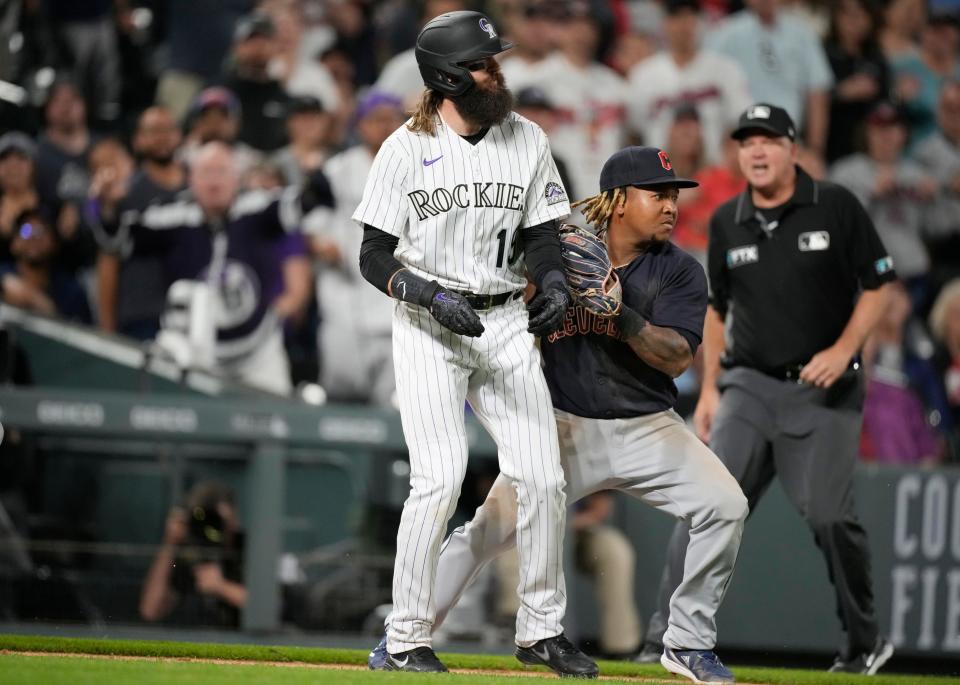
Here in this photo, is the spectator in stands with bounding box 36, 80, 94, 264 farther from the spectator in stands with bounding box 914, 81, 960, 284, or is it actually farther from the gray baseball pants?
the spectator in stands with bounding box 914, 81, 960, 284

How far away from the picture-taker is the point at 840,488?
5.09 m

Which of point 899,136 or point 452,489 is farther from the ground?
point 899,136

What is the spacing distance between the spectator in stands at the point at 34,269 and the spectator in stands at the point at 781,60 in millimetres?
4634

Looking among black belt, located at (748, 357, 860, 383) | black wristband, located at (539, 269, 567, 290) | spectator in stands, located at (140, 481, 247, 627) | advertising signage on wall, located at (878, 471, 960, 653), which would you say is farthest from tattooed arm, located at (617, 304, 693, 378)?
advertising signage on wall, located at (878, 471, 960, 653)

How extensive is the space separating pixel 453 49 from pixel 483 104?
0.61 ft

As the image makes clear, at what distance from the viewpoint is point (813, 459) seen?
16.8ft

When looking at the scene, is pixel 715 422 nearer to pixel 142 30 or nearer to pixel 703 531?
pixel 703 531

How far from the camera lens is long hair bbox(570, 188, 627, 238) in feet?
14.9

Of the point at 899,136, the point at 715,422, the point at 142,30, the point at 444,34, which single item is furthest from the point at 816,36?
the point at 444,34

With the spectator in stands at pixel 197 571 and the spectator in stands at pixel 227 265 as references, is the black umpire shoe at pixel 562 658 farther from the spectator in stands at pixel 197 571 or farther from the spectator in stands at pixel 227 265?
the spectator in stands at pixel 227 265

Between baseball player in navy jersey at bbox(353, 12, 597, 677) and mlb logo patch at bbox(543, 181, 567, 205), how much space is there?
0.08m

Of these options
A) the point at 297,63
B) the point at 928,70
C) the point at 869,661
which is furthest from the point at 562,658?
the point at 928,70

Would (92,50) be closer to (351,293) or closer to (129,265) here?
(129,265)

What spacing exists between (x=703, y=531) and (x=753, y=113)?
5.40 feet
